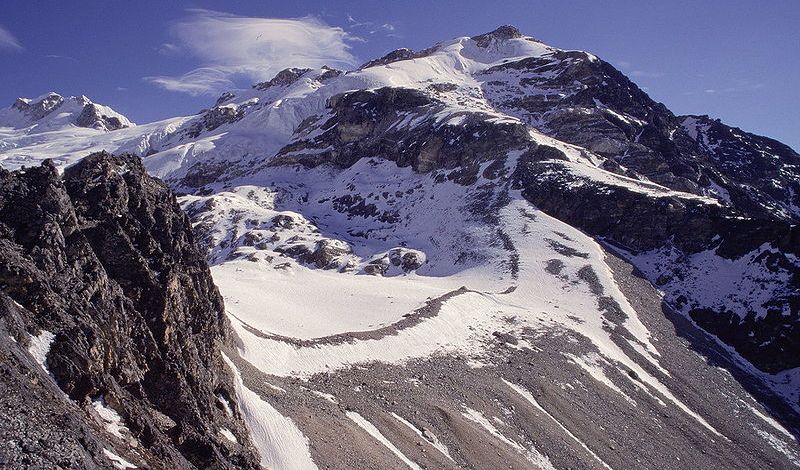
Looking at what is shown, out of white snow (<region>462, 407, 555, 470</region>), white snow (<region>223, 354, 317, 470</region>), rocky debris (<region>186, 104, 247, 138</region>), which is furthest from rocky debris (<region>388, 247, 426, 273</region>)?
rocky debris (<region>186, 104, 247, 138</region>)

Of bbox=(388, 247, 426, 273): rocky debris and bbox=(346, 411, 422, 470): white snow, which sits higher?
bbox=(388, 247, 426, 273): rocky debris

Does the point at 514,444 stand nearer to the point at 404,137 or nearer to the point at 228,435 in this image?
the point at 228,435

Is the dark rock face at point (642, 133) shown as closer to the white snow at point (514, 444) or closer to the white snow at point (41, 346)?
the white snow at point (514, 444)

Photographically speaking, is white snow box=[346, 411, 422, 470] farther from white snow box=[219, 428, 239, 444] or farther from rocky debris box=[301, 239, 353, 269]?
rocky debris box=[301, 239, 353, 269]

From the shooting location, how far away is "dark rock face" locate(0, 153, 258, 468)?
43.2 ft

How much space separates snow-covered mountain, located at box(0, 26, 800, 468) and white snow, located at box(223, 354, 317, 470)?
0.30ft

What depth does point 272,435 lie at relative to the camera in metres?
22.8

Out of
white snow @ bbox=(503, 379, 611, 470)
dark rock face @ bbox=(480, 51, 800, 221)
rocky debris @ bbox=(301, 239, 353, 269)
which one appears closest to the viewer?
white snow @ bbox=(503, 379, 611, 470)

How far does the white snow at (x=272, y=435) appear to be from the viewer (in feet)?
71.3

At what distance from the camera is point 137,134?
642ft

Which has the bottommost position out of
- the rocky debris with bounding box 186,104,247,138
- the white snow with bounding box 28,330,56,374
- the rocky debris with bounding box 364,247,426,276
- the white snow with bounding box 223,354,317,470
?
the white snow with bounding box 223,354,317,470

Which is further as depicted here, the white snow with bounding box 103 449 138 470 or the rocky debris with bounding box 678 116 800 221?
the rocky debris with bounding box 678 116 800 221

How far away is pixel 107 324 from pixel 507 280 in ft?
163

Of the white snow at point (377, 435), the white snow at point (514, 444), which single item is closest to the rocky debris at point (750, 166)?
the white snow at point (514, 444)
